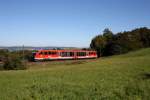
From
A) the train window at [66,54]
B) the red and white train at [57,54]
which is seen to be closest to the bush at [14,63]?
the red and white train at [57,54]

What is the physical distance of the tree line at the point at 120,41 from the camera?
9231cm

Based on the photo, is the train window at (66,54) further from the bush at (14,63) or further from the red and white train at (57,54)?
the bush at (14,63)

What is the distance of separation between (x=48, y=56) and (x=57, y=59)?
8.84 feet

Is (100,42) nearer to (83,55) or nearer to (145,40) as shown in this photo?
(145,40)

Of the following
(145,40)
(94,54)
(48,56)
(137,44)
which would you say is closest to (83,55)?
(94,54)

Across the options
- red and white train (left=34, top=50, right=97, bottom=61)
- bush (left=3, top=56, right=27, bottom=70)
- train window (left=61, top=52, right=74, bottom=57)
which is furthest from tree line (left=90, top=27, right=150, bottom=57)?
bush (left=3, top=56, right=27, bottom=70)

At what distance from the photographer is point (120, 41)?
9481cm

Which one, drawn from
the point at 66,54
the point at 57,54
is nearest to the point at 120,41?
the point at 66,54

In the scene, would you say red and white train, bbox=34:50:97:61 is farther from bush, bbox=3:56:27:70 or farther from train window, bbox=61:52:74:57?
bush, bbox=3:56:27:70

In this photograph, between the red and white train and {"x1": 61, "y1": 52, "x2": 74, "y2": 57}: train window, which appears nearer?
the red and white train

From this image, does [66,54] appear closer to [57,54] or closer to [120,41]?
[57,54]

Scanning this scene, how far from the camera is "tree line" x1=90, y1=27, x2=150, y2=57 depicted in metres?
92.3

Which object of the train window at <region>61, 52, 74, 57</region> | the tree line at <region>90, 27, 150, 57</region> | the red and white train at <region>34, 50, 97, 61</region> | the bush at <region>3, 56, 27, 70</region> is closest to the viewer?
the bush at <region>3, 56, 27, 70</region>

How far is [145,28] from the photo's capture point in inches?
4434
